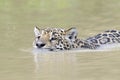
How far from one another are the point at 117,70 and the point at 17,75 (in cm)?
162

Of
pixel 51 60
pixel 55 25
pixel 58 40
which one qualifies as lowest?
pixel 51 60

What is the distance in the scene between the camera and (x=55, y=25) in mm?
17906

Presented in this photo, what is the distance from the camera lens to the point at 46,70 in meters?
10.6

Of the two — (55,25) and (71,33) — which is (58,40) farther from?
(55,25)

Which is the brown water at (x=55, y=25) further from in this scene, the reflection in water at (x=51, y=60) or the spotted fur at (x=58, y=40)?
the spotted fur at (x=58, y=40)

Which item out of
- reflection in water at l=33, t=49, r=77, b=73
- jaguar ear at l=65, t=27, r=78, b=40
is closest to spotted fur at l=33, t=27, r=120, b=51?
jaguar ear at l=65, t=27, r=78, b=40

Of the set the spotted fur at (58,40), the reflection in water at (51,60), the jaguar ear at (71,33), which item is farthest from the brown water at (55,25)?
the jaguar ear at (71,33)

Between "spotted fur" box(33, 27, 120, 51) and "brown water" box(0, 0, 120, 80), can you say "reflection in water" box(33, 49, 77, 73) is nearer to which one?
"brown water" box(0, 0, 120, 80)

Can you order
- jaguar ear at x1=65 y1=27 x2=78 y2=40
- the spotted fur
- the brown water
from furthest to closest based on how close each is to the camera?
1. jaguar ear at x1=65 y1=27 x2=78 y2=40
2. the spotted fur
3. the brown water

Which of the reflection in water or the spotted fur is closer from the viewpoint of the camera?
the reflection in water

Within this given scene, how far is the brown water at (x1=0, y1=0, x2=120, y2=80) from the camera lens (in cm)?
1020

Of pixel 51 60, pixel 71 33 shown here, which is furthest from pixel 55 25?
pixel 51 60

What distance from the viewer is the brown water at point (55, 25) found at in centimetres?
1020

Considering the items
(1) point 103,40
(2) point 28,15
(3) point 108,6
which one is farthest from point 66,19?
(1) point 103,40
